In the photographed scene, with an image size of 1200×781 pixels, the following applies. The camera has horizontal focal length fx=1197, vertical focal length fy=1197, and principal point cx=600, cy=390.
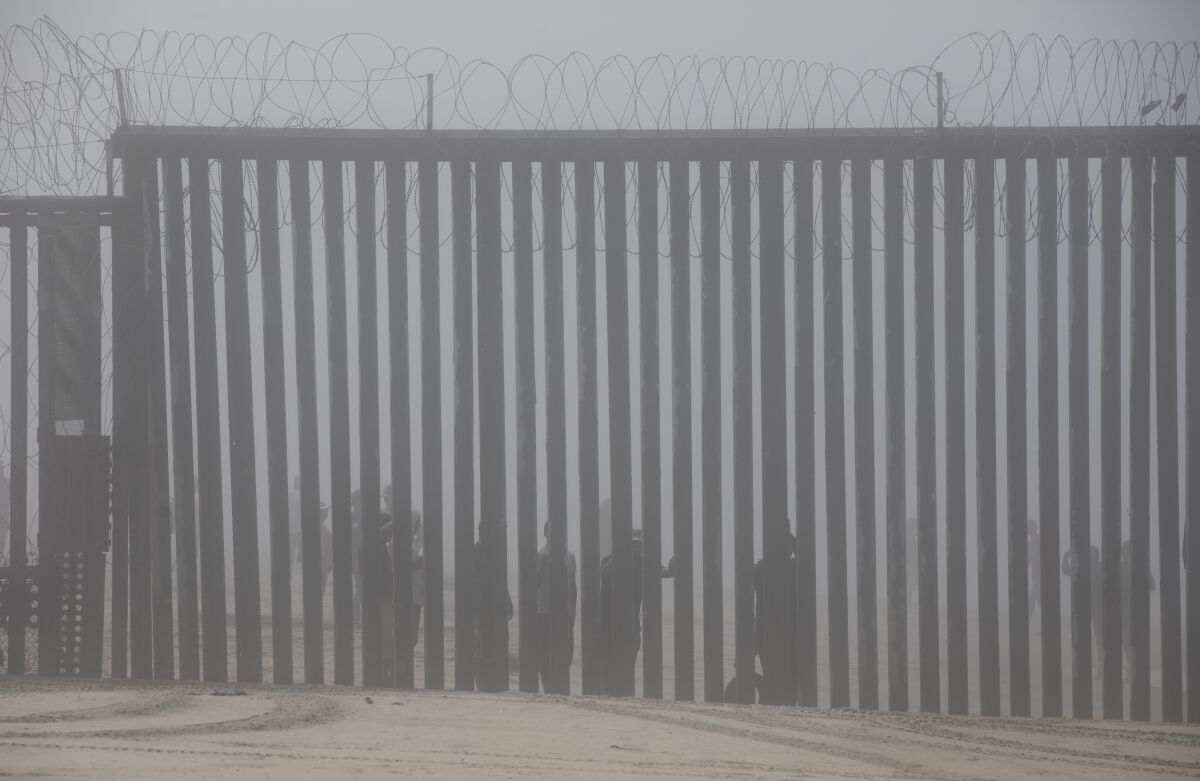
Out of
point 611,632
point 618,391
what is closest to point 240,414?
point 618,391

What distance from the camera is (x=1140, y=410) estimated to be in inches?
295

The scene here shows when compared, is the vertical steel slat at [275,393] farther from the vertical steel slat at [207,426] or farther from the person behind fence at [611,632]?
the person behind fence at [611,632]

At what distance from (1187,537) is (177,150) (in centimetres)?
679

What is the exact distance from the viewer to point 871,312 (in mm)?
7422

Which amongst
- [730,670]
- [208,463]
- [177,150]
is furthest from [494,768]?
[730,670]

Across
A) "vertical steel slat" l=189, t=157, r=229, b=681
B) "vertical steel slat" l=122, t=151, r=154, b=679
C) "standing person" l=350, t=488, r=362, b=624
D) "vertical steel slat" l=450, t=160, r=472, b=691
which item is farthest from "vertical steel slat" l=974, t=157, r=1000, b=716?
"vertical steel slat" l=122, t=151, r=154, b=679

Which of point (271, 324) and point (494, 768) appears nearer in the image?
point (494, 768)

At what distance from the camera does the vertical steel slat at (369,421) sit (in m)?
7.57

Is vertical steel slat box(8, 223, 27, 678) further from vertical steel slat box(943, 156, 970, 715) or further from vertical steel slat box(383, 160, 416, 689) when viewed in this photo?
vertical steel slat box(943, 156, 970, 715)

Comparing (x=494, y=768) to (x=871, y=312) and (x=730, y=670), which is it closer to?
(x=871, y=312)

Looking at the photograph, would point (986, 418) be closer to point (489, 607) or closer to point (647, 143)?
point (647, 143)

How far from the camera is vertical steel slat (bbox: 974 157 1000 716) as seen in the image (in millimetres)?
7457

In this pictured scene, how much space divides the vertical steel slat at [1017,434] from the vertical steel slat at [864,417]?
86 centimetres

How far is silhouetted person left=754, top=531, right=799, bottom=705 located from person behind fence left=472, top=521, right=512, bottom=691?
164cm
